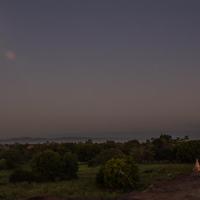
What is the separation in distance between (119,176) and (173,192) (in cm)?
1083

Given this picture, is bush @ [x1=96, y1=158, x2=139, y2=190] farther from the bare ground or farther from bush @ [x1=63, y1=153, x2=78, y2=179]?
bush @ [x1=63, y1=153, x2=78, y2=179]

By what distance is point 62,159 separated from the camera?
47.7 m

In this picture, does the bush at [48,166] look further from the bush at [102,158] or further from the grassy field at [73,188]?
the bush at [102,158]

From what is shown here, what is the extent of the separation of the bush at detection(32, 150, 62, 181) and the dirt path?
50.8 feet

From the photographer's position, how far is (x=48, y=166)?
4578 cm

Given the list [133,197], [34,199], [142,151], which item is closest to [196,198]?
[133,197]

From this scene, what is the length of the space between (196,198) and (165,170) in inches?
852

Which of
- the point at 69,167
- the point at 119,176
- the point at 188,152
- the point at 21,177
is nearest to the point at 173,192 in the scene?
the point at 119,176

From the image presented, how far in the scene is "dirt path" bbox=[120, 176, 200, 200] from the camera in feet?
85.7

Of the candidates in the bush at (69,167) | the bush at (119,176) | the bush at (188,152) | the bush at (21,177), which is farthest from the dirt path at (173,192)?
the bush at (188,152)

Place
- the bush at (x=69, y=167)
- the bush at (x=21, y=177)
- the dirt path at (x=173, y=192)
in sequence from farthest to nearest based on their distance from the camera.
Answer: the bush at (x=69, y=167) → the bush at (x=21, y=177) → the dirt path at (x=173, y=192)

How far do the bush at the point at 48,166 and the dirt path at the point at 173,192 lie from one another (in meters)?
15.5

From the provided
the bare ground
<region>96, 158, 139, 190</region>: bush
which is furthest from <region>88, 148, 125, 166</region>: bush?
the bare ground

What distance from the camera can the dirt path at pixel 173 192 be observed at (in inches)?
1029
